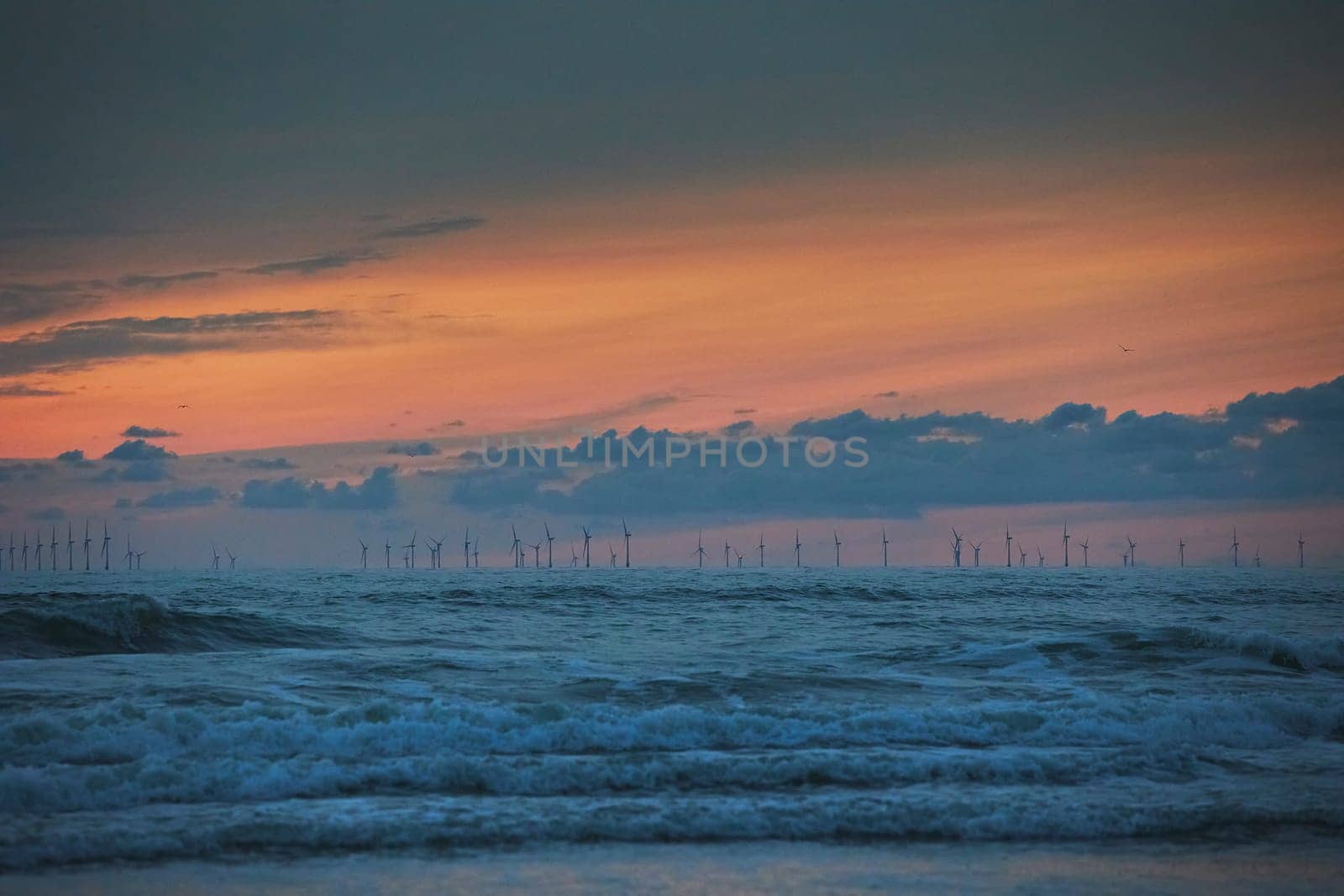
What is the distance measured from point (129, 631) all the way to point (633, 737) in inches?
860

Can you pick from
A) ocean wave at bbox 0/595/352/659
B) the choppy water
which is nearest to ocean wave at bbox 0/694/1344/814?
the choppy water

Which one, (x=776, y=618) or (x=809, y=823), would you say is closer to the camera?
(x=809, y=823)

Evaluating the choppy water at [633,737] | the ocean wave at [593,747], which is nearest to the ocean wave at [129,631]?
the choppy water at [633,737]

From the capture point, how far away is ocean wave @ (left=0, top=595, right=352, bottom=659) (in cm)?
3366

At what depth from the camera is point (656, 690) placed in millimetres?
26078

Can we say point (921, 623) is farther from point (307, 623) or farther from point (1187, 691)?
point (307, 623)

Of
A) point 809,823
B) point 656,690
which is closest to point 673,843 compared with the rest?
point 809,823

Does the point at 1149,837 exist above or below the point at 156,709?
below

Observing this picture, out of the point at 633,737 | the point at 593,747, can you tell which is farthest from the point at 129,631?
the point at 633,737

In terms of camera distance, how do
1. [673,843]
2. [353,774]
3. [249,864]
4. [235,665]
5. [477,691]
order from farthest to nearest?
1. [235,665]
2. [477,691]
3. [353,774]
4. [673,843]
5. [249,864]

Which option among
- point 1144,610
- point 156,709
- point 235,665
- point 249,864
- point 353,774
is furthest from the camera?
point 1144,610

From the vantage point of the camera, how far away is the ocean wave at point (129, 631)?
110 ft

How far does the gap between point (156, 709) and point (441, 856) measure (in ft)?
30.1

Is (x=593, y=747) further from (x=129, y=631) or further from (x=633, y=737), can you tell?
(x=129, y=631)
